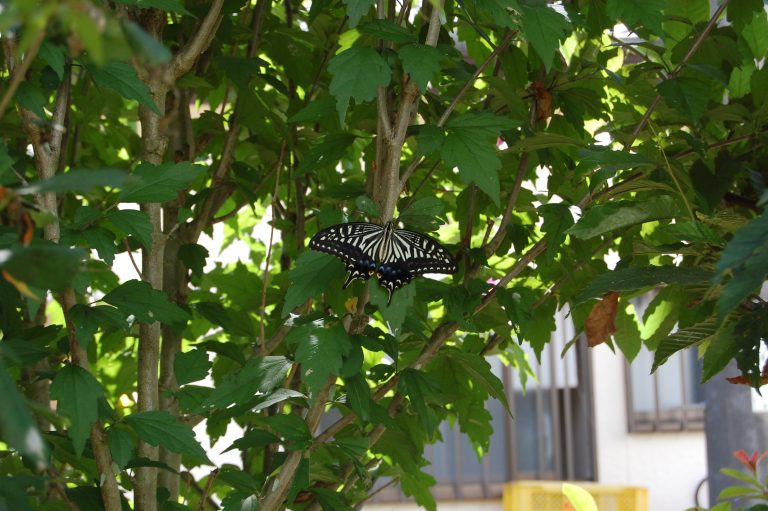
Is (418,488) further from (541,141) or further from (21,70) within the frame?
(21,70)

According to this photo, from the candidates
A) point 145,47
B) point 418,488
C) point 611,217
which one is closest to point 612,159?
point 611,217

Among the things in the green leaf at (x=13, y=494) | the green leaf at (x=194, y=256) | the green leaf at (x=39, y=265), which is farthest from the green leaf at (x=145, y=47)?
the green leaf at (x=194, y=256)

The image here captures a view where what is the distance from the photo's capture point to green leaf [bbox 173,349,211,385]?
3.94 feet

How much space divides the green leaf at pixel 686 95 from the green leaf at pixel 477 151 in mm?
334

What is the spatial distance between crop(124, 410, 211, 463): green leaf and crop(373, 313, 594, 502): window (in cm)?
423

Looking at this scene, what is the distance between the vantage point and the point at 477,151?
998 mm

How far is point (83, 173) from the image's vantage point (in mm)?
546

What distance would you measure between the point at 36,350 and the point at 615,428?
4.90 meters

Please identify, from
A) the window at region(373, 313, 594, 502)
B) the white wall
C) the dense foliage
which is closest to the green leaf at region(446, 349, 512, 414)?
the dense foliage

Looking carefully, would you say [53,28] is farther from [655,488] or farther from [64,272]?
[655,488]

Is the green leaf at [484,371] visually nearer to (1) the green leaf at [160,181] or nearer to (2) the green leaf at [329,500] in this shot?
(2) the green leaf at [329,500]

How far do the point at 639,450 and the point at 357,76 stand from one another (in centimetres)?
498

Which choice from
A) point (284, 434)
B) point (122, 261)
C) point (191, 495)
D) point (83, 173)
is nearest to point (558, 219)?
point (284, 434)

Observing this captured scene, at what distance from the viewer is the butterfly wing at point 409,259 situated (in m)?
1.06
